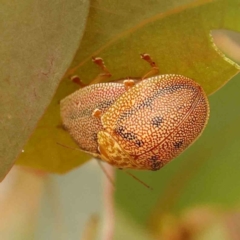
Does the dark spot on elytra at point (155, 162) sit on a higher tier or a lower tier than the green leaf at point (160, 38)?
lower

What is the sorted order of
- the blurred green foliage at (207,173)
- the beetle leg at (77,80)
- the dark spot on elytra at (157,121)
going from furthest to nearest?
the blurred green foliage at (207,173) → the beetle leg at (77,80) → the dark spot on elytra at (157,121)

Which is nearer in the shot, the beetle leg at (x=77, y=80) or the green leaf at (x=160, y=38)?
the green leaf at (x=160, y=38)

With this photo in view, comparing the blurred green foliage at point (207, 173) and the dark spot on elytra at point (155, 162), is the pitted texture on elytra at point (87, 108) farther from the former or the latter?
the blurred green foliage at point (207, 173)

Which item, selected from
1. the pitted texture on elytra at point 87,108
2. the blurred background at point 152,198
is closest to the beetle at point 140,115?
the pitted texture on elytra at point 87,108

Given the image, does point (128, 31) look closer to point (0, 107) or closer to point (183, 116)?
point (183, 116)

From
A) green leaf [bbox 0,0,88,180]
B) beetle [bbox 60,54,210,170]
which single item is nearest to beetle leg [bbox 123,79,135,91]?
beetle [bbox 60,54,210,170]

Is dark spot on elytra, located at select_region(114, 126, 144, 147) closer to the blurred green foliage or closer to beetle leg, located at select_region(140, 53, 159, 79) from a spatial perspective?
beetle leg, located at select_region(140, 53, 159, 79)

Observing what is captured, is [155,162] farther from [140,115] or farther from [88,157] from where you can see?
[88,157]
